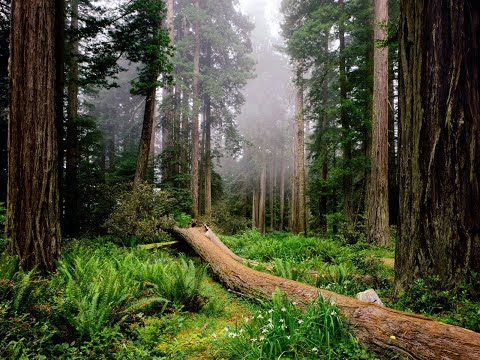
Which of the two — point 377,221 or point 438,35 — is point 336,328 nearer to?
point 438,35

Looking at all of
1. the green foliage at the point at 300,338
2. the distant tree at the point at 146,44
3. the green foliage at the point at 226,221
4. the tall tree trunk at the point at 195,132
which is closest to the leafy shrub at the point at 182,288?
the green foliage at the point at 300,338

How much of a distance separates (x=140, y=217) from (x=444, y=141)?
875cm

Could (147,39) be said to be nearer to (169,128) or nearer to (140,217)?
(140,217)

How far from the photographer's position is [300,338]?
2758mm

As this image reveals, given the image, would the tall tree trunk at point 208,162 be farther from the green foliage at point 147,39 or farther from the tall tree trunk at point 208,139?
the green foliage at point 147,39

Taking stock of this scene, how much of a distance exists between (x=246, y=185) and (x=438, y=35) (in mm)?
28079

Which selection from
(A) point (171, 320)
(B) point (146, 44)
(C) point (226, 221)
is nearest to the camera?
(A) point (171, 320)

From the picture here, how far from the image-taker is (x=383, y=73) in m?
9.70

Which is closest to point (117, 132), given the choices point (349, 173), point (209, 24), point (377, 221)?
point (209, 24)

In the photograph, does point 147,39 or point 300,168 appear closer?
point 147,39

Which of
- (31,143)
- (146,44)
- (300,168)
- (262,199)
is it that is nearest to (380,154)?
(300,168)

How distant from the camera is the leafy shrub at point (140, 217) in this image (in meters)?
9.05

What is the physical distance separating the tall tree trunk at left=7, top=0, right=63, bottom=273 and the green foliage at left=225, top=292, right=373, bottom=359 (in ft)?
12.7

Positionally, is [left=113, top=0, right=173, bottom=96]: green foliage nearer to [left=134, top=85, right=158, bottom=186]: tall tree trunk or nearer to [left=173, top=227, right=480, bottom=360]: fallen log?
[left=134, top=85, right=158, bottom=186]: tall tree trunk
